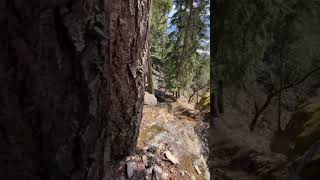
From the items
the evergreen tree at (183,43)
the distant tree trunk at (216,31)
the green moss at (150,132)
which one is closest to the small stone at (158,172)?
the green moss at (150,132)

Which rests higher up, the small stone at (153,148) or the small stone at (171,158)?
the small stone at (153,148)

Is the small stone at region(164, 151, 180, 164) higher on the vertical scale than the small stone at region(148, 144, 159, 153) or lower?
lower

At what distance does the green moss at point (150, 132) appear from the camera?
3287 mm

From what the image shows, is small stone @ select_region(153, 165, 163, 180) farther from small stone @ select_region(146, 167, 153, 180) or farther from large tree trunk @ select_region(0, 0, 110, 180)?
large tree trunk @ select_region(0, 0, 110, 180)

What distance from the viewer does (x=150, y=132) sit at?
3.42 m

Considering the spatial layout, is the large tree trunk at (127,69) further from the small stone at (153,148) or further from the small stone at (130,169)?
the small stone at (153,148)

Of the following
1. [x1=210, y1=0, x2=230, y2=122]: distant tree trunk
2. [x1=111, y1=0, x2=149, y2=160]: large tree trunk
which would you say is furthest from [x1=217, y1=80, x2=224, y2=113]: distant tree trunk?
[x1=111, y1=0, x2=149, y2=160]: large tree trunk

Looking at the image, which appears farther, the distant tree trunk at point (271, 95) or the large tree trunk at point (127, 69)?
the large tree trunk at point (127, 69)

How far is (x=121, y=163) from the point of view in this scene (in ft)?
9.07

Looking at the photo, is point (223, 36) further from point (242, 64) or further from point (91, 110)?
point (91, 110)

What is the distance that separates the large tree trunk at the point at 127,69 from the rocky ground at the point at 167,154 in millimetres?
149

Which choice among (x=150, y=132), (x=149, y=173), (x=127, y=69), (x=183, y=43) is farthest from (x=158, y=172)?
(x=183, y=43)

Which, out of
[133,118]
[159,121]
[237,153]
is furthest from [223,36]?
[159,121]

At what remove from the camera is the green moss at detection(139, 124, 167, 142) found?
3.29 m
